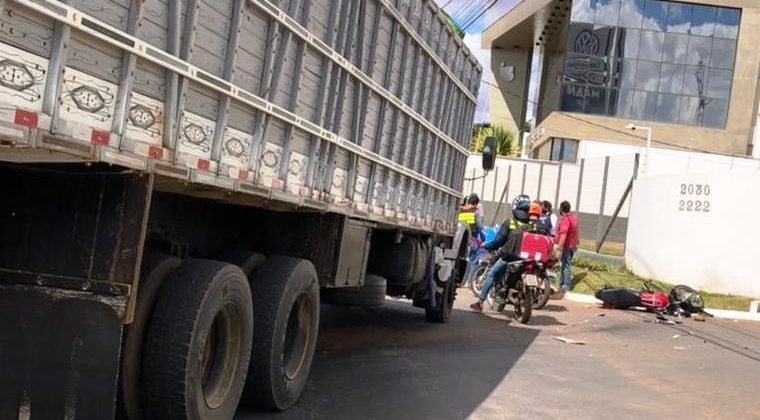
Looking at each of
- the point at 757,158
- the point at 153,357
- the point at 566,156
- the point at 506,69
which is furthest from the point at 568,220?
the point at 506,69

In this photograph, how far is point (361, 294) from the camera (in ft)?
28.0

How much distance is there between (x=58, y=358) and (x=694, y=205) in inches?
582

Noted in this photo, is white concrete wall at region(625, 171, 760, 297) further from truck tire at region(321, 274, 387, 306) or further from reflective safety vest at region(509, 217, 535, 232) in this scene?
truck tire at region(321, 274, 387, 306)

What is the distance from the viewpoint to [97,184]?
366 cm

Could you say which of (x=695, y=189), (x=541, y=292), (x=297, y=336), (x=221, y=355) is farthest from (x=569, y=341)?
(x=695, y=189)

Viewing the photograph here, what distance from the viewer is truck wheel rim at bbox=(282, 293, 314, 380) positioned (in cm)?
591

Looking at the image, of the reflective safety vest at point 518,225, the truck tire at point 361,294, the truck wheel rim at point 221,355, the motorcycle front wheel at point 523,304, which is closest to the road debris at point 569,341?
the motorcycle front wheel at point 523,304

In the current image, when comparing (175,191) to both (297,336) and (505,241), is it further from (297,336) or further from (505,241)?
(505,241)

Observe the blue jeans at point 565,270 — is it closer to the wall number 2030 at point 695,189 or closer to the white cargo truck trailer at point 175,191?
the wall number 2030 at point 695,189

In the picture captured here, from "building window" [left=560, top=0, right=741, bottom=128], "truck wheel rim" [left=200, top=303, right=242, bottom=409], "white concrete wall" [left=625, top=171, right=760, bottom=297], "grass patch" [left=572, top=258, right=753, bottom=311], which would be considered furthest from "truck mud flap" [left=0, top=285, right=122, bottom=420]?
"building window" [left=560, top=0, right=741, bottom=128]

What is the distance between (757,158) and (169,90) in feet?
99.0

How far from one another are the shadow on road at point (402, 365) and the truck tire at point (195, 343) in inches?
29.2

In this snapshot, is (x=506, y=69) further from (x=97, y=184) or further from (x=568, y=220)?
(x=97, y=184)

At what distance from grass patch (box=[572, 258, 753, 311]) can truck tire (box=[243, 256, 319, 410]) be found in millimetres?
10805
